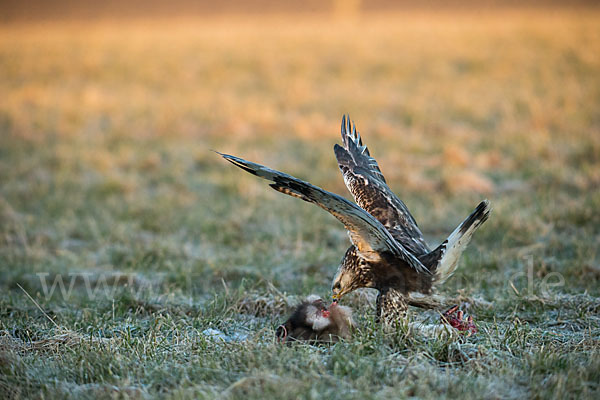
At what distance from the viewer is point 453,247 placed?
392 cm

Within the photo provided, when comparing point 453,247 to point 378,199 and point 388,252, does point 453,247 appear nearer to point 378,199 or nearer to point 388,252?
point 388,252

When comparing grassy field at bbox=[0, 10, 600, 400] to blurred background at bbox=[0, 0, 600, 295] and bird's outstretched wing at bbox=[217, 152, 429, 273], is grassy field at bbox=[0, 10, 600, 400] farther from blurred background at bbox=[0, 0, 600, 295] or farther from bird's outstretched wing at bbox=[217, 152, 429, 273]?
bird's outstretched wing at bbox=[217, 152, 429, 273]

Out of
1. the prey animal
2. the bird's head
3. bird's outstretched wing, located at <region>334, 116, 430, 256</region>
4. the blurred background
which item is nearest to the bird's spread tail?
bird's outstretched wing, located at <region>334, 116, 430, 256</region>

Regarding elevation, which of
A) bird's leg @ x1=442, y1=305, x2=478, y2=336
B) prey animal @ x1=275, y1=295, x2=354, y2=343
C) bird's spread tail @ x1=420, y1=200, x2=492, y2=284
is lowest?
prey animal @ x1=275, y1=295, x2=354, y2=343

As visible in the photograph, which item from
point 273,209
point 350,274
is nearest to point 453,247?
point 350,274

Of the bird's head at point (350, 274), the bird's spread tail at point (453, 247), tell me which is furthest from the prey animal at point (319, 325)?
the bird's spread tail at point (453, 247)

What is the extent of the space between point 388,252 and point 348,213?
→ 24.3 inches

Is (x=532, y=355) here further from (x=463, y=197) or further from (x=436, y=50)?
(x=436, y=50)

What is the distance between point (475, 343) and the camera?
392 centimetres

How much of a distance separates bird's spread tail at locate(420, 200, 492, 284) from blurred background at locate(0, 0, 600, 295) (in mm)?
1431

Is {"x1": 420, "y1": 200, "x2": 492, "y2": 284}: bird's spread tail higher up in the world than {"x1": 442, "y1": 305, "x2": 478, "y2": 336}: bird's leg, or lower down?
higher up

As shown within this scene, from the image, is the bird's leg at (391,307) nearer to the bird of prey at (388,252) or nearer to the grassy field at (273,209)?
the bird of prey at (388,252)

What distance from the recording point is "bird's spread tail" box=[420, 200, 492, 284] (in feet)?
12.4

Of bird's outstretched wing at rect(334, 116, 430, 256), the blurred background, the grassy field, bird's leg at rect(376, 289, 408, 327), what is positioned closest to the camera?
the grassy field
